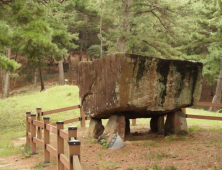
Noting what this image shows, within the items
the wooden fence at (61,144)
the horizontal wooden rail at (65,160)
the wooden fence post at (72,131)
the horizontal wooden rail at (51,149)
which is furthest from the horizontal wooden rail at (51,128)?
the wooden fence post at (72,131)

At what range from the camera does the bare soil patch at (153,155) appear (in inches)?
222

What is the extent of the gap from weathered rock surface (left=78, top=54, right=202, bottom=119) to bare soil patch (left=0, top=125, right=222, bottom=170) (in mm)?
872

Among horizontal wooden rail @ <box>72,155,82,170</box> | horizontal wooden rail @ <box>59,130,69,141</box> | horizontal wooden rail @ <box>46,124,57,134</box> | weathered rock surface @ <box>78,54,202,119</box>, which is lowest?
horizontal wooden rail @ <box>72,155,82,170</box>

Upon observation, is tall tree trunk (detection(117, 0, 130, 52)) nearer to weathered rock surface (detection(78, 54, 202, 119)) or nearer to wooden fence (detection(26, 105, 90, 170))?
weathered rock surface (detection(78, 54, 202, 119))

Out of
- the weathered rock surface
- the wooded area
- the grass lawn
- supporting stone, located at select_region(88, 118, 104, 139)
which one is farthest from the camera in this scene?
the wooded area

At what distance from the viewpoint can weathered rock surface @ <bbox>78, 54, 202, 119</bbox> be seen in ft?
23.4

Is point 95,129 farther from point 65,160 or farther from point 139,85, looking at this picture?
point 65,160

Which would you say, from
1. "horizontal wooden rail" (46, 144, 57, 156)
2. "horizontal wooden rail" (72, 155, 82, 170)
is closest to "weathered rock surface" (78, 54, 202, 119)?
"horizontal wooden rail" (46, 144, 57, 156)

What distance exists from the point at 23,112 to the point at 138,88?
36.0 ft

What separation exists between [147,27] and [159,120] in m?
13.3

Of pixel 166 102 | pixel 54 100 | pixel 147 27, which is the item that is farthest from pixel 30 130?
pixel 147 27

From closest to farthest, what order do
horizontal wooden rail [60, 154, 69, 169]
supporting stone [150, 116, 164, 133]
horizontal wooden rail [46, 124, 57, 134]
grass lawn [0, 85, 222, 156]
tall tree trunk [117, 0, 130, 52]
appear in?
horizontal wooden rail [60, 154, 69, 169] < horizontal wooden rail [46, 124, 57, 134] < supporting stone [150, 116, 164, 133] < grass lawn [0, 85, 222, 156] < tall tree trunk [117, 0, 130, 52]

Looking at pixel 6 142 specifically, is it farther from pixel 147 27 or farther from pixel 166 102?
pixel 147 27

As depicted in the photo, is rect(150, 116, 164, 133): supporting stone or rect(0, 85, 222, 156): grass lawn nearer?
rect(150, 116, 164, 133): supporting stone
